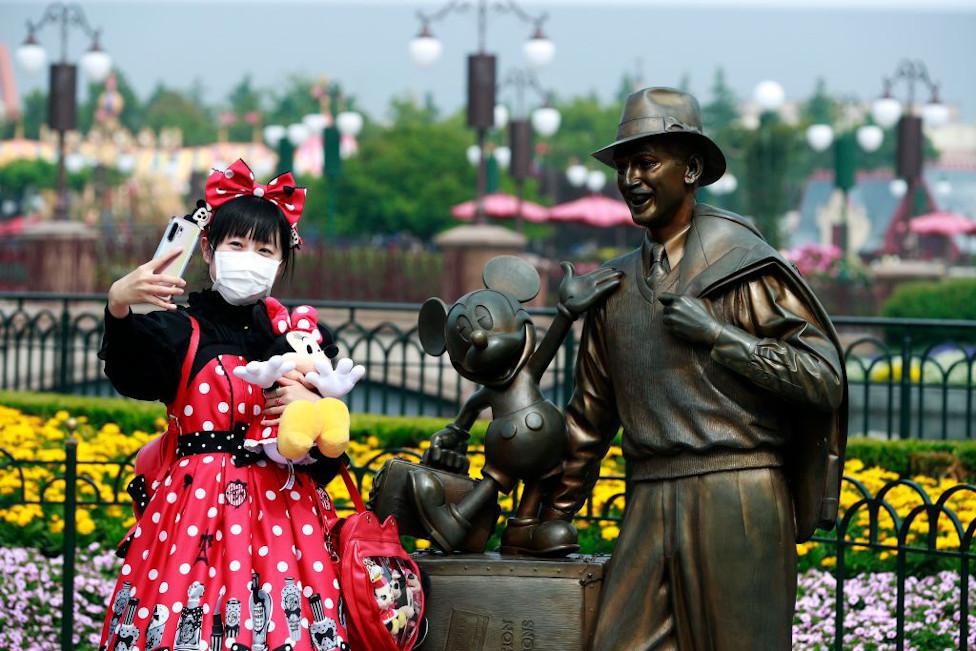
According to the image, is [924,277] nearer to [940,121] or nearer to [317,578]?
[940,121]

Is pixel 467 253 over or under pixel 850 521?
over

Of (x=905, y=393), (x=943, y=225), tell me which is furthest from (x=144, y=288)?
(x=943, y=225)

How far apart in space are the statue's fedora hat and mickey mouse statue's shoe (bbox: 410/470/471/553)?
108 centimetres

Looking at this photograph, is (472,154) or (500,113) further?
(472,154)

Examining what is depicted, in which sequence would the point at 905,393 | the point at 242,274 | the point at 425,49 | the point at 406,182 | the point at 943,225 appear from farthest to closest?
the point at 406,182 < the point at 943,225 < the point at 425,49 < the point at 905,393 < the point at 242,274

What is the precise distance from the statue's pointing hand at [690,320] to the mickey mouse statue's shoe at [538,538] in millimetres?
700

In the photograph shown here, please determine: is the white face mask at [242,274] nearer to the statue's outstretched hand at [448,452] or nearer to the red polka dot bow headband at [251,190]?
the red polka dot bow headband at [251,190]

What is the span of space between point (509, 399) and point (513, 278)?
1.23 feet

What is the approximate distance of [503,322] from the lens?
4.27m

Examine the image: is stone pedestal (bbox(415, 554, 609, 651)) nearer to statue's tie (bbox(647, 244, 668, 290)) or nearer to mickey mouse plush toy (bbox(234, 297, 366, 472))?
mickey mouse plush toy (bbox(234, 297, 366, 472))

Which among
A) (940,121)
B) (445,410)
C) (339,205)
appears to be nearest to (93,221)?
(339,205)

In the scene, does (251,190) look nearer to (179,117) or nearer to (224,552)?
(224,552)

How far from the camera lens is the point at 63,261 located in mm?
19812

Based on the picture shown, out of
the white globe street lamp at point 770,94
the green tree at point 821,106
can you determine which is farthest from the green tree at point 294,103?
the white globe street lamp at point 770,94
